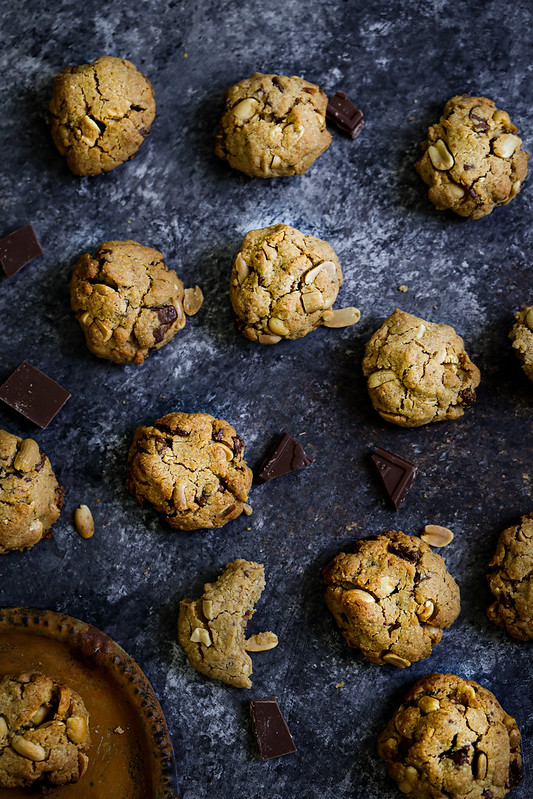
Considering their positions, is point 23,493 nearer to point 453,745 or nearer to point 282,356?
point 282,356

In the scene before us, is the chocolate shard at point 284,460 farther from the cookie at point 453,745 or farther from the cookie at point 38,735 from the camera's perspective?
the cookie at point 38,735

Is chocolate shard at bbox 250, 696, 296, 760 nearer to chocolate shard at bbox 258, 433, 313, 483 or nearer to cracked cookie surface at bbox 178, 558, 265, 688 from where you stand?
cracked cookie surface at bbox 178, 558, 265, 688

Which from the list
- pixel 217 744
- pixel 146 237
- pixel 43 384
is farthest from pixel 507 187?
pixel 217 744

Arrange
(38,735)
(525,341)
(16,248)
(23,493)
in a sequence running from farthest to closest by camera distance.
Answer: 1. (16,248)
2. (525,341)
3. (23,493)
4. (38,735)

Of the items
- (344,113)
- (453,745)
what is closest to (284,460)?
(453,745)

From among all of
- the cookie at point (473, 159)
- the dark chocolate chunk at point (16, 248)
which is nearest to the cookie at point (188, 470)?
the dark chocolate chunk at point (16, 248)

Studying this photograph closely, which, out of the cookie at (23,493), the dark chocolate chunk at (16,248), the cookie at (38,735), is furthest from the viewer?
the dark chocolate chunk at (16,248)

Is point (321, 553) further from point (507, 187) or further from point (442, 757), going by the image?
point (507, 187)
